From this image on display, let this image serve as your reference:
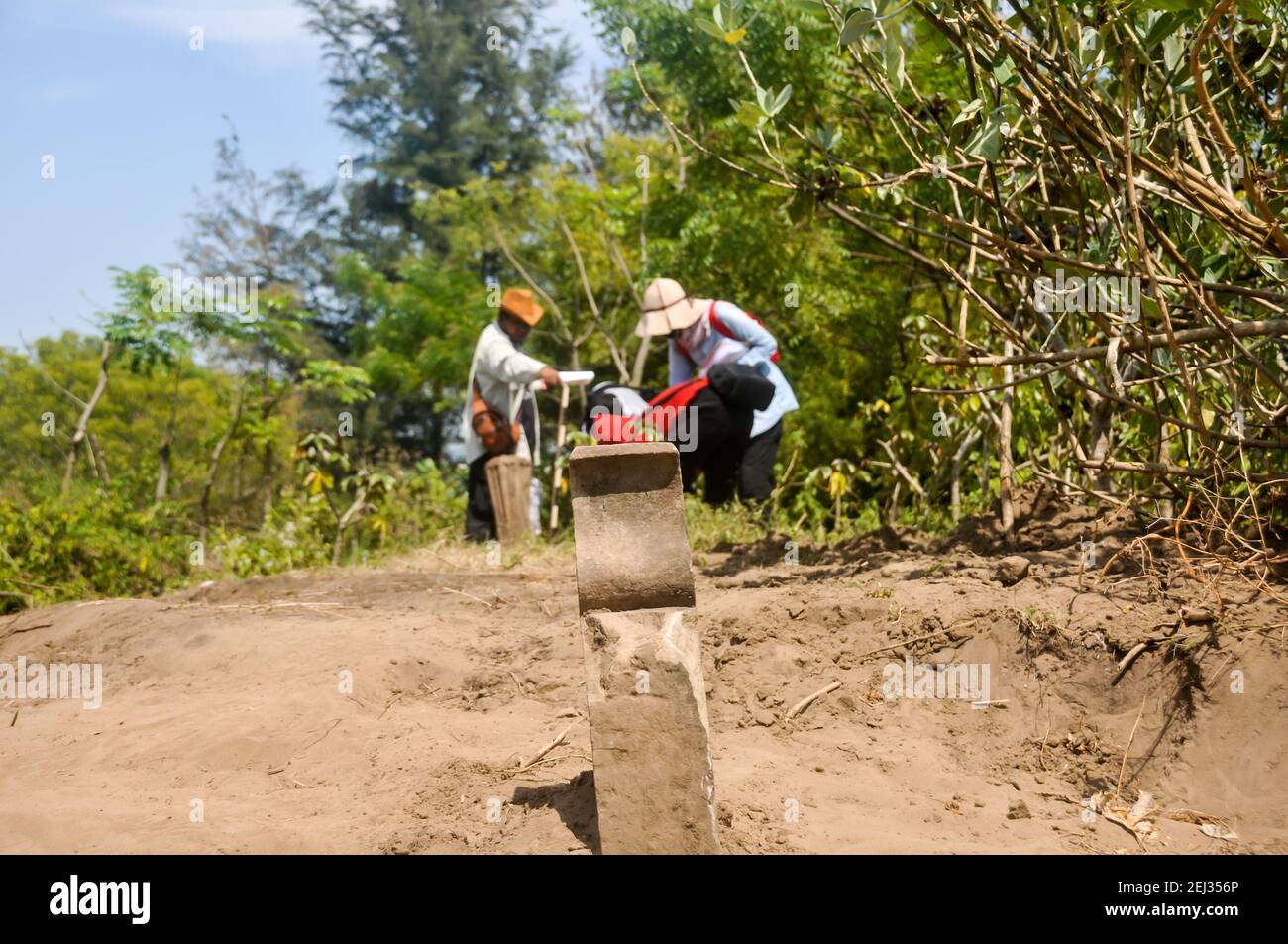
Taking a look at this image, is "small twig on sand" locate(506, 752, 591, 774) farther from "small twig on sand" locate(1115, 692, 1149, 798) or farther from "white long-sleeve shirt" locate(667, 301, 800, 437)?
"white long-sleeve shirt" locate(667, 301, 800, 437)

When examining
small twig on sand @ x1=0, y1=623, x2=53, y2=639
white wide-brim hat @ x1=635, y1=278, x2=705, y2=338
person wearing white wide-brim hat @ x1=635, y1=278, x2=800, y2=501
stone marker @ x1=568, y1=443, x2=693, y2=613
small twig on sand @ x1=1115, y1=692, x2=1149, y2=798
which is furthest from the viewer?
white wide-brim hat @ x1=635, y1=278, x2=705, y2=338

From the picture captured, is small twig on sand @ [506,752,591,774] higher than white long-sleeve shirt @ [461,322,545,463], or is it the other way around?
white long-sleeve shirt @ [461,322,545,463]

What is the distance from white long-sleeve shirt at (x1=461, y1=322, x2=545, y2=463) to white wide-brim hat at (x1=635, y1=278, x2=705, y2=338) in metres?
1.25

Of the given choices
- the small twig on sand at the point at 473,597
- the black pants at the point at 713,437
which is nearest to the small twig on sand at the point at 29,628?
the small twig on sand at the point at 473,597

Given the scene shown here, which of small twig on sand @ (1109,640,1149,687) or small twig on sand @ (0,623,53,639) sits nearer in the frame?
small twig on sand @ (1109,640,1149,687)

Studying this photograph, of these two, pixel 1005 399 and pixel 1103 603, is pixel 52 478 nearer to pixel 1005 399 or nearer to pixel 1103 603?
pixel 1005 399

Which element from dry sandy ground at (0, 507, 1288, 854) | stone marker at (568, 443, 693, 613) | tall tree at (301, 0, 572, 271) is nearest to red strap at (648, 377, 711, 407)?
dry sandy ground at (0, 507, 1288, 854)

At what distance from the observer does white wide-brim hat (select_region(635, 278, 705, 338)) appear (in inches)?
322

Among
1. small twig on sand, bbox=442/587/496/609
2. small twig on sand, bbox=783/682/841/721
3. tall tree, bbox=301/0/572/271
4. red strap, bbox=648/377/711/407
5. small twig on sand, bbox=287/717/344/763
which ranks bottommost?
small twig on sand, bbox=287/717/344/763

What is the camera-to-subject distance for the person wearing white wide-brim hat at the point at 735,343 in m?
8.07

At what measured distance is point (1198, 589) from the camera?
4332 millimetres

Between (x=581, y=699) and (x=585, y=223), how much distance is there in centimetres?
1088

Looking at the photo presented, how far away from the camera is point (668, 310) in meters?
8.23

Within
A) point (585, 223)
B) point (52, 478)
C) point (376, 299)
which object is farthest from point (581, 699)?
point (376, 299)
